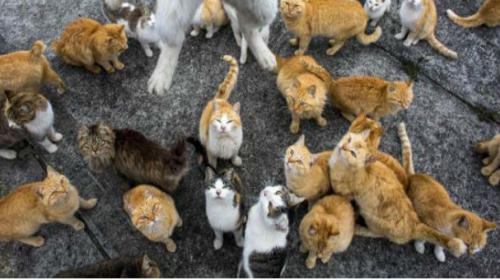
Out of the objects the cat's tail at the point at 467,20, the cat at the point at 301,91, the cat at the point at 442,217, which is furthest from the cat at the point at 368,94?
the cat's tail at the point at 467,20

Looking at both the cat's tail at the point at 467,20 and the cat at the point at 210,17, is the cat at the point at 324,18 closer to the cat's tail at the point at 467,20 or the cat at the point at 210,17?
the cat at the point at 210,17

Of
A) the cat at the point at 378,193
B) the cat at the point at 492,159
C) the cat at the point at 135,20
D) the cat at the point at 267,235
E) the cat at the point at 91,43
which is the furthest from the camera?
the cat at the point at 135,20

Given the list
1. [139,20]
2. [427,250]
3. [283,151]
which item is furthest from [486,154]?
[139,20]

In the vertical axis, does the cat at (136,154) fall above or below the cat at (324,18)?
below

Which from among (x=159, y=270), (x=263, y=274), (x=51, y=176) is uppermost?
(x=51, y=176)

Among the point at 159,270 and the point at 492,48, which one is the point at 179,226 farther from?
the point at 492,48

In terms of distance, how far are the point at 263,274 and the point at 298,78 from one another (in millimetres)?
1010

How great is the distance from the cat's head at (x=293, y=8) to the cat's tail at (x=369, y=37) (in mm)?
457

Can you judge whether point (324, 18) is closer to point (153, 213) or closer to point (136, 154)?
point (136, 154)

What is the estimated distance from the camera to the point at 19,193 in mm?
2166

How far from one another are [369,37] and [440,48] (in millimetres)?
427

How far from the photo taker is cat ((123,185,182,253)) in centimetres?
198

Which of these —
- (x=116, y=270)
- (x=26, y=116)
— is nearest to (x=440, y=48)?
(x=116, y=270)

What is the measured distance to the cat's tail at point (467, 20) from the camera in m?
2.92
